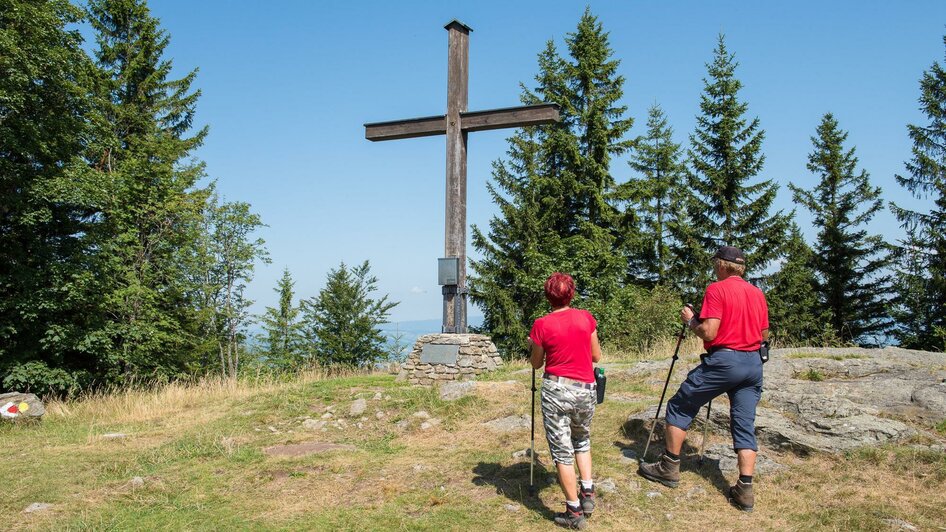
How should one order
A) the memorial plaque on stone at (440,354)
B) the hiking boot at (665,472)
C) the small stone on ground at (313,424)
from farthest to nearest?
the memorial plaque on stone at (440,354)
the small stone on ground at (313,424)
the hiking boot at (665,472)

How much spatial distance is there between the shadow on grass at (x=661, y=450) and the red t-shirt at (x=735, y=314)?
1.33 metres

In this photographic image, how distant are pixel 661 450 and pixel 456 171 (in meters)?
6.80

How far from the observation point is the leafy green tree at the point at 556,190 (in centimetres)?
2461

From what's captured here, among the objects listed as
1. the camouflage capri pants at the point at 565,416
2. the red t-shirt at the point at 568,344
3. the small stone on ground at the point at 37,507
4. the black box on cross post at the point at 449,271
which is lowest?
the small stone on ground at the point at 37,507

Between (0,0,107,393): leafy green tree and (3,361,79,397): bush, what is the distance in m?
0.03

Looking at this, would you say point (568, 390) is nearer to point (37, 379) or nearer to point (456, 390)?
point (456, 390)

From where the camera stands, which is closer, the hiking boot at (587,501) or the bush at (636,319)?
the hiking boot at (587,501)

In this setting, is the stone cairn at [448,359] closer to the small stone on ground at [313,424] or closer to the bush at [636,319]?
the small stone on ground at [313,424]

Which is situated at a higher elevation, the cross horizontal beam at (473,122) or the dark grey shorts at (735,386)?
the cross horizontal beam at (473,122)

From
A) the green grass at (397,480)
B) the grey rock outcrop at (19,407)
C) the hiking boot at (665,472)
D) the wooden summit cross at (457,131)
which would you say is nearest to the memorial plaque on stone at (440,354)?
the wooden summit cross at (457,131)

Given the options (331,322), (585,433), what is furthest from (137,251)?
(585,433)

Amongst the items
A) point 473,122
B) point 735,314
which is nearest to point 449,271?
point 473,122

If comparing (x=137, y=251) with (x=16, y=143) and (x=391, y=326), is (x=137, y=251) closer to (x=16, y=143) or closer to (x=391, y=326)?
(x=16, y=143)

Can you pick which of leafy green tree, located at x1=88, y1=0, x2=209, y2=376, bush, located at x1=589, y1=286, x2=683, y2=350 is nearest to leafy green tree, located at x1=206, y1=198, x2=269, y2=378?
leafy green tree, located at x1=88, y1=0, x2=209, y2=376
